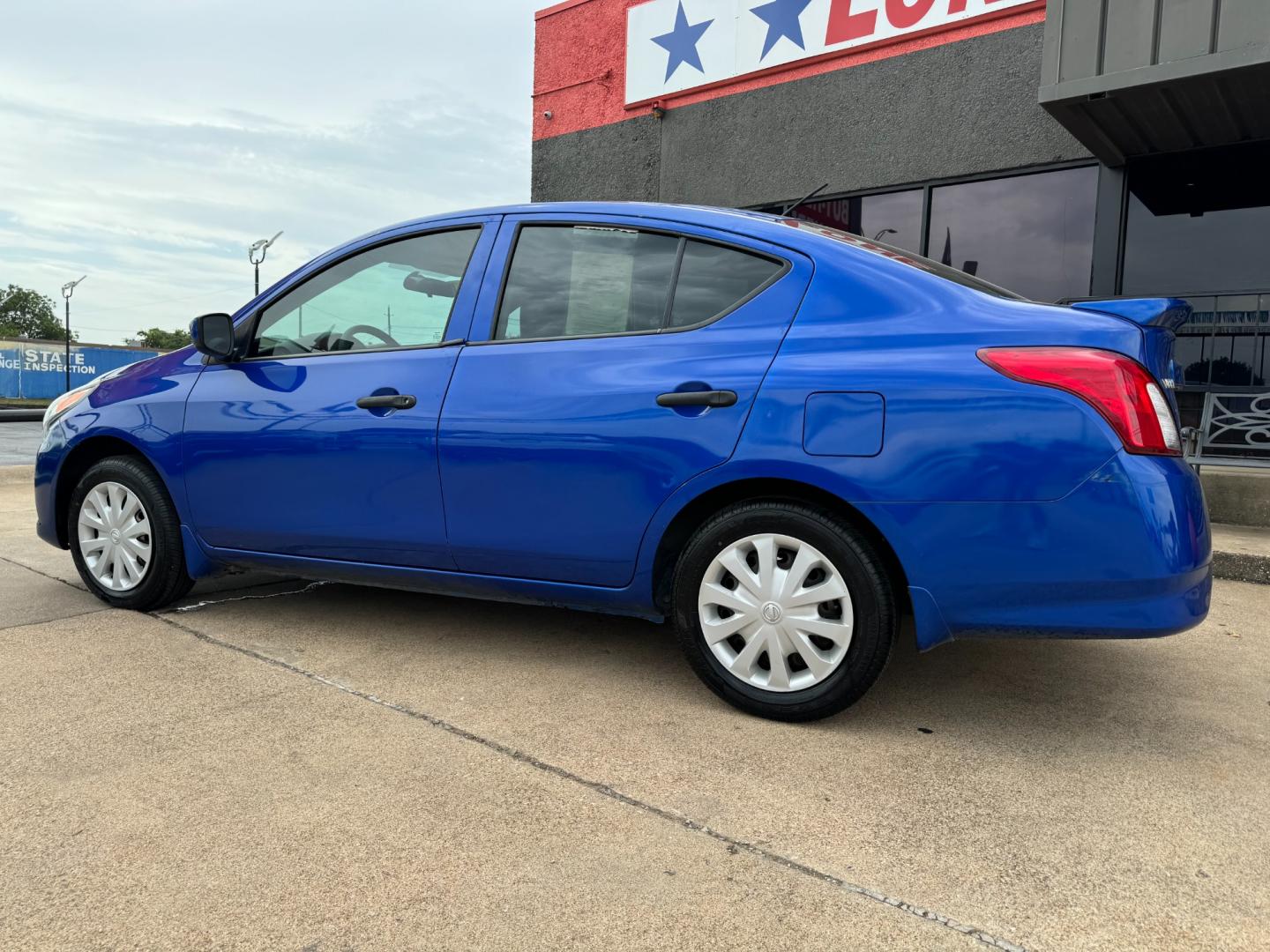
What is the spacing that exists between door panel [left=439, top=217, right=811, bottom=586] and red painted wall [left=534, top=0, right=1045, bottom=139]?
736cm

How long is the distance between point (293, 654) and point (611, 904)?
1.94 meters

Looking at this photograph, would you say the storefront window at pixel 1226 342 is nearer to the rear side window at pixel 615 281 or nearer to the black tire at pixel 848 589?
the rear side window at pixel 615 281

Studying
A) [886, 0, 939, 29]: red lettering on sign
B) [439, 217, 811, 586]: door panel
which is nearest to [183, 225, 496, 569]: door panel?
[439, 217, 811, 586]: door panel

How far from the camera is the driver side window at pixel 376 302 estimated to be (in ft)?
10.9

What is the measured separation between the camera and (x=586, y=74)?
1071 cm

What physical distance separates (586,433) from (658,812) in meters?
1.17

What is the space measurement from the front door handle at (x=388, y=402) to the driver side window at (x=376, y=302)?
23 cm

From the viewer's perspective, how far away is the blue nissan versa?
2.36 m

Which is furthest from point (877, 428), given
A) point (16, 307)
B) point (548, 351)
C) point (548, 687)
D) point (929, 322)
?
point (16, 307)

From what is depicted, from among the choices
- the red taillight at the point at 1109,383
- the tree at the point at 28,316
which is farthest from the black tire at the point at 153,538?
the tree at the point at 28,316

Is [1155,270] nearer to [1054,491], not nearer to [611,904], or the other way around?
[1054,491]

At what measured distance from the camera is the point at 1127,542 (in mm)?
2291

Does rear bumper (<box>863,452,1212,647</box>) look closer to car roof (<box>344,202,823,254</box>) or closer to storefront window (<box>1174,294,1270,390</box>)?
car roof (<box>344,202,823,254</box>)

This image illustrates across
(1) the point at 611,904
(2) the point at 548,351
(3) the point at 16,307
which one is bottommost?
(1) the point at 611,904
